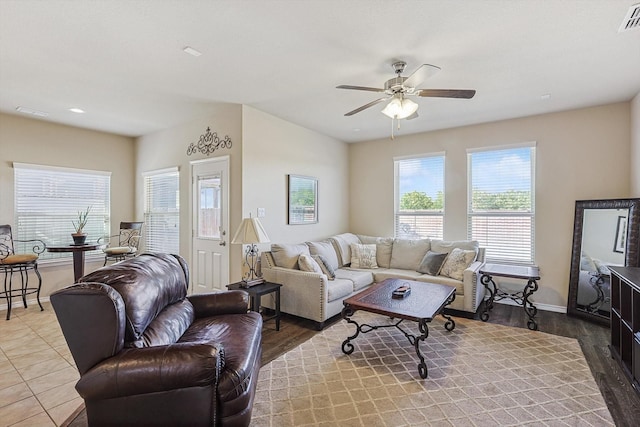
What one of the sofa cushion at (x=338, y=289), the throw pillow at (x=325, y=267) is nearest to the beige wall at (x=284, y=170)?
the throw pillow at (x=325, y=267)

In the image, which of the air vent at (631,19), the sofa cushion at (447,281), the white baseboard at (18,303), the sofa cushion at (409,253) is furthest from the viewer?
the sofa cushion at (409,253)

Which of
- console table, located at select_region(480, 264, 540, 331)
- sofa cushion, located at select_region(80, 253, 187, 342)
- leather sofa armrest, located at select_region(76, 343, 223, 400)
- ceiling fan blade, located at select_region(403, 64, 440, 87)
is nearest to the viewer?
leather sofa armrest, located at select_region(76, 343, 223, 400)

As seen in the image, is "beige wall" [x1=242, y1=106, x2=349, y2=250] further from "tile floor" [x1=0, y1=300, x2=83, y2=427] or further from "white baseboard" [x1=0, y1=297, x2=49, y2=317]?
"white baseboard" [x1=0, y1=297, x2=49, y2=317]

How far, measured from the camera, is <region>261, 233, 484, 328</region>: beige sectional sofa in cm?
361

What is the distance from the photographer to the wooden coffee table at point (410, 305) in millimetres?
2537

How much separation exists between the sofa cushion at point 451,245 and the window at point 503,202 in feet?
1.38

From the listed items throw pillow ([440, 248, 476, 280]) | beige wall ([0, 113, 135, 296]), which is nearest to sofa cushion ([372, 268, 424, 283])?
throw pillow ([440, 248, 476, 280])

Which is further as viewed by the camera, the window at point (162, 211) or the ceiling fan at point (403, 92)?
the window at point (162, 211)

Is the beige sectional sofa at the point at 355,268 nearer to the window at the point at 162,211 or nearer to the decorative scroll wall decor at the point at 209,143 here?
the decorative scroll wall decor at the point at 209,143

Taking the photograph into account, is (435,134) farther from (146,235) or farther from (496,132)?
(146,235)

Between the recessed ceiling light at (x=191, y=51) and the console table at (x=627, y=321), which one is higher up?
the recessed ceiling light at (x=191, y=51)

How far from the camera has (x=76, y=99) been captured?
3703 millimetres

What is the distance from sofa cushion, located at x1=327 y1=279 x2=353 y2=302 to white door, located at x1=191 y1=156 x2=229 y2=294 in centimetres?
141

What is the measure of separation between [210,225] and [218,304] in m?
1.90
